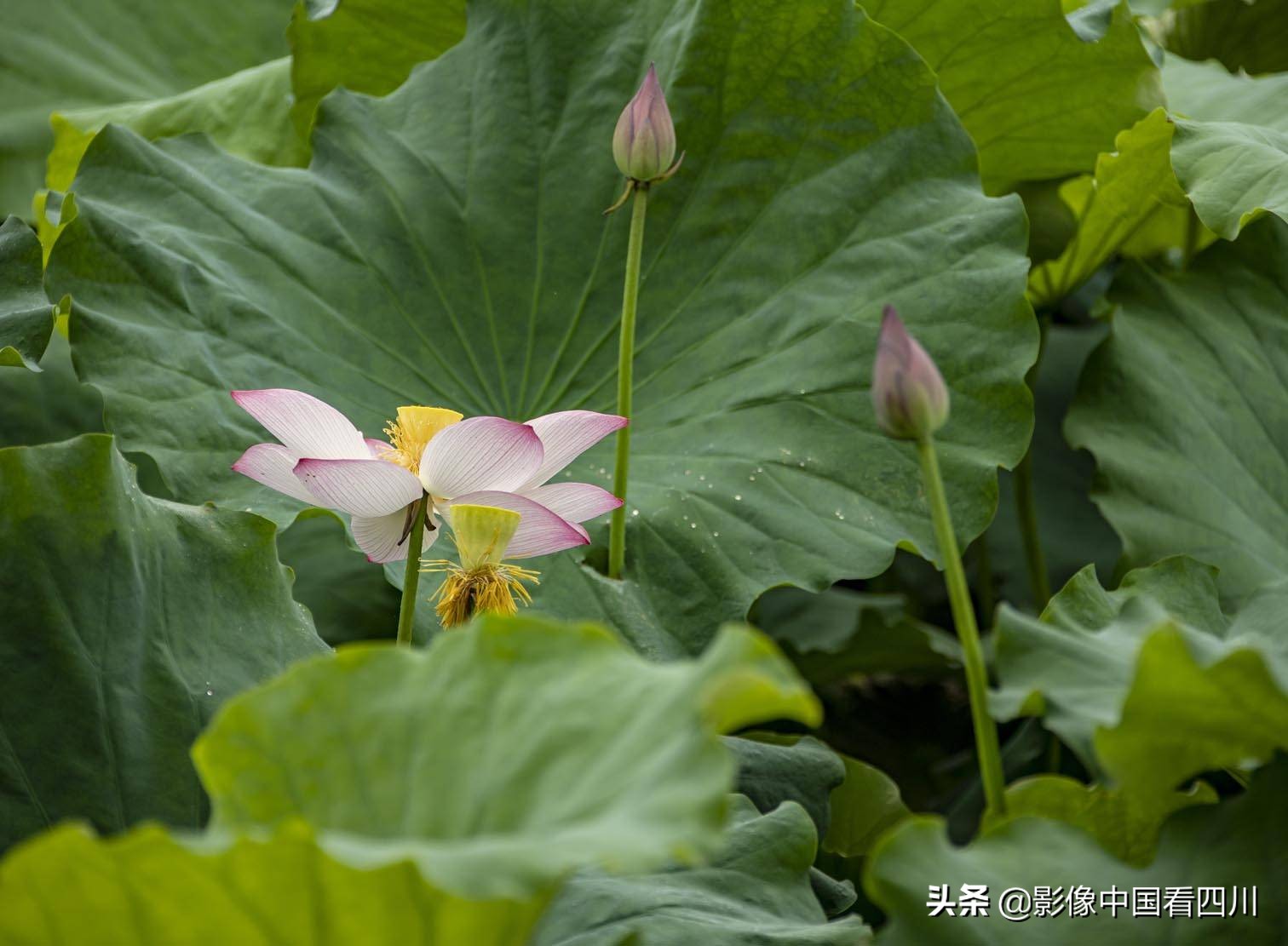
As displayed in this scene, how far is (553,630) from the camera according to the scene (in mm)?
489

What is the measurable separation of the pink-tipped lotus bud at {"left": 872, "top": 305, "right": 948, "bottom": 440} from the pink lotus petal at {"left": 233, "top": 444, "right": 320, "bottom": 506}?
0.34 meters

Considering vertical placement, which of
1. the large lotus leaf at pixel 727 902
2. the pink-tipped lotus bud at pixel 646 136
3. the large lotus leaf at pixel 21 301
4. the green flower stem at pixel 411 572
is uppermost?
the pink-tipped lotus bud at pixel 646 136

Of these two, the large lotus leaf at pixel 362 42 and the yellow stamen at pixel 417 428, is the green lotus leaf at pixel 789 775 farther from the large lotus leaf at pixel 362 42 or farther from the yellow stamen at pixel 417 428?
the large lotus leaf at pixel 362 42

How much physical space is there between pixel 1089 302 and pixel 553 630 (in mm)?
1587

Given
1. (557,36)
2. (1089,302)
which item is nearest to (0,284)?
(557,36)

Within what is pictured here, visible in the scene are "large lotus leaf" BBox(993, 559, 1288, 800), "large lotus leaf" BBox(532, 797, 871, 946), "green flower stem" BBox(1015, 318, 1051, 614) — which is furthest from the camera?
"green flower stem" BBox(1015, 318, 1051, 614)

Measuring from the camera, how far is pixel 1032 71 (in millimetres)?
1279

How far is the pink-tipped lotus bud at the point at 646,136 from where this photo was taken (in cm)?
86

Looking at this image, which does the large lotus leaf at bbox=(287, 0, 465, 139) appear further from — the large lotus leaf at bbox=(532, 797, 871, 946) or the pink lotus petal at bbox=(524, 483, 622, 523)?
the large lotus leaf at bbox=(532, 797, 871, 946)

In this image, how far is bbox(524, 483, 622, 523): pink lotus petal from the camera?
0.78 m

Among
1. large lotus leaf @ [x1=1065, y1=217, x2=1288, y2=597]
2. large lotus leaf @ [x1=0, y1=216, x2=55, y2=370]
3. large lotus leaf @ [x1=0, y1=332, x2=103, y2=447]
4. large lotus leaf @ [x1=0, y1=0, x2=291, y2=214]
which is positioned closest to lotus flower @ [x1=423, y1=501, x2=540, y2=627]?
large lotus leaf @ [x1=0, y1=216, x2=55, y2=370]

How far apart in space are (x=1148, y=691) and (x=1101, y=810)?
17cm

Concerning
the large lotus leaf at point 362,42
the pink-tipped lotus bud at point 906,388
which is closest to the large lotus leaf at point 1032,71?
→ the large lotus leaf at point 362,42

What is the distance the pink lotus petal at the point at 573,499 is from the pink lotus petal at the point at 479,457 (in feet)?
0.09
